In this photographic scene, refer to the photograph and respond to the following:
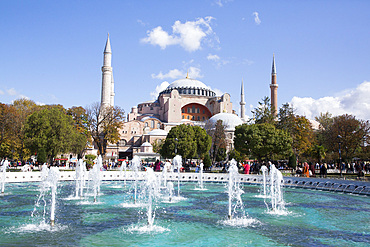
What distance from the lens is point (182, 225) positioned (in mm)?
6719

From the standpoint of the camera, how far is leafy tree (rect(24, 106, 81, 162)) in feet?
68.5

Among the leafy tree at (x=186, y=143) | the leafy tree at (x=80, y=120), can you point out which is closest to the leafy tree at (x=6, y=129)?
the leafy tree at (x=80, y=120)

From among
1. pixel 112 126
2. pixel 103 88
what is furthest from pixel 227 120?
pixel 112 126

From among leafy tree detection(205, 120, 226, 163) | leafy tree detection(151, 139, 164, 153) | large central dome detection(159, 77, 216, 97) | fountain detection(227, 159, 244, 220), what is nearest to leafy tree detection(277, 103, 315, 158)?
leafy tree detection(205, 120, 226, 163)

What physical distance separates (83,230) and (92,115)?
25310mm

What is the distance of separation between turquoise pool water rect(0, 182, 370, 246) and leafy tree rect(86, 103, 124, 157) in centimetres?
1970

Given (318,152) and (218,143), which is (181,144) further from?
(318,152)

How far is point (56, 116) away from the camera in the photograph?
71.5 ft

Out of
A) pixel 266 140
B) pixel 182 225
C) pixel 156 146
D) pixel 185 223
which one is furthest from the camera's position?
pixel 156 146

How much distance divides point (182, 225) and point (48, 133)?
56.3 feet

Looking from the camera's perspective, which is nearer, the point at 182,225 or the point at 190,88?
the point at 182,225

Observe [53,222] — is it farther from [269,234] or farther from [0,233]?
[269,234]

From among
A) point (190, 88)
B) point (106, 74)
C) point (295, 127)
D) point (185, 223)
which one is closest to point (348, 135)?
point (295, 127)

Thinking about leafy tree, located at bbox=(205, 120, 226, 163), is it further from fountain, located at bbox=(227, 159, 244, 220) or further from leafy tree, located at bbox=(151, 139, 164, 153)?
fountain, located at bbox=(227, 159, 244, 220)
